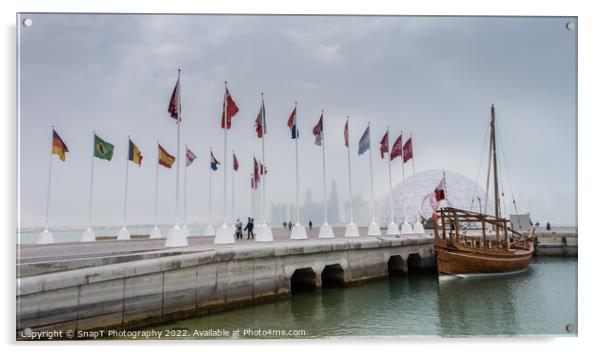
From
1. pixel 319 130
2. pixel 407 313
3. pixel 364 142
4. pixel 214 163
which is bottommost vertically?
pixel 407 313

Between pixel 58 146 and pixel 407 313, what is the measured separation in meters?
11.9

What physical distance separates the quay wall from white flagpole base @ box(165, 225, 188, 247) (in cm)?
217

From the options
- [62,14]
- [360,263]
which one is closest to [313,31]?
[62,14]

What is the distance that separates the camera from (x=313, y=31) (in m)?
11.0

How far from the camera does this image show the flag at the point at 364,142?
21.3m

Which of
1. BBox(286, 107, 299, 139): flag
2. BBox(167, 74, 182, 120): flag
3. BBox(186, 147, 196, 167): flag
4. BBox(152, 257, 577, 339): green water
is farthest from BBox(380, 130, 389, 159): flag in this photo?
BBox(167, 74, 182, 120): flag

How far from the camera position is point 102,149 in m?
15.4

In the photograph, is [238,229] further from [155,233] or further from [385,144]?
[385,144]

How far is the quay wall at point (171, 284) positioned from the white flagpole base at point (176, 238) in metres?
2.17

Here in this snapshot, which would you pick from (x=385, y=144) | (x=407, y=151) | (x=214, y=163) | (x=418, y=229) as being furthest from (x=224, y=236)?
(x=418, y=229)

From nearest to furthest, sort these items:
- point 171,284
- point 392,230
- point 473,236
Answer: point 171,284
point 473,236
point 392,230

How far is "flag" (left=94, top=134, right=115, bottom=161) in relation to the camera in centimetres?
1458

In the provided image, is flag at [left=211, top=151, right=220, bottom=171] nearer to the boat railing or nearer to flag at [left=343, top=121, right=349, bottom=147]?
flag at [left=343, top=121, right=349, bottom=147]
